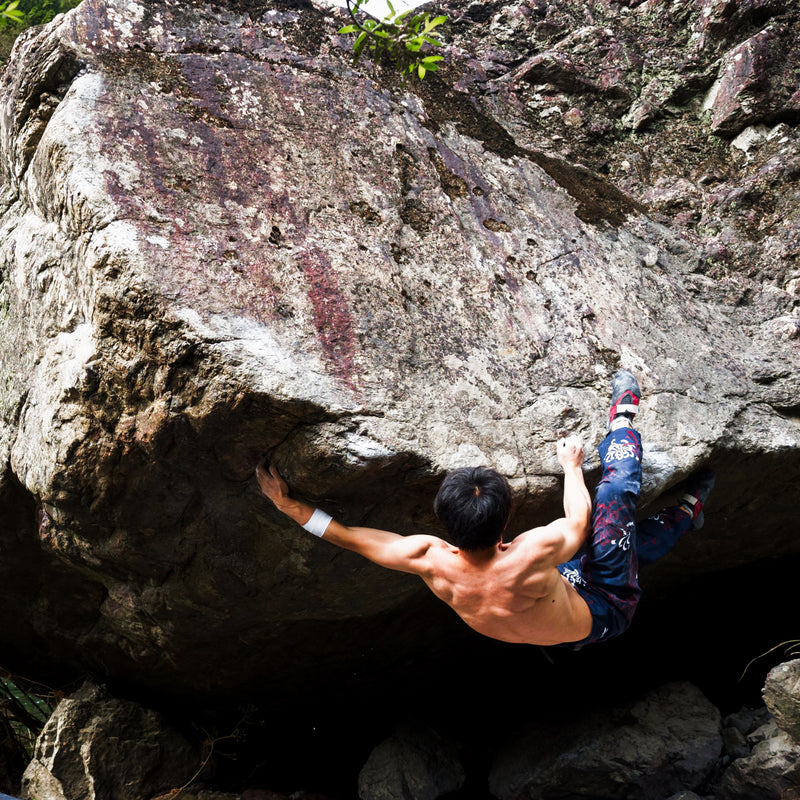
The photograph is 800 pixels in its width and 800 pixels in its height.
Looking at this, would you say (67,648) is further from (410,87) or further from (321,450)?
(410,87)

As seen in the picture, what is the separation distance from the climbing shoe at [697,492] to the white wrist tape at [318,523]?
1.62 meters

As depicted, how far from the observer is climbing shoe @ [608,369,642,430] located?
3246mm

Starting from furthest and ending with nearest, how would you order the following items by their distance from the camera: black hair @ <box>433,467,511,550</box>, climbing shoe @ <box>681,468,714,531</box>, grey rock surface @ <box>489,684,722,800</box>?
grey rock surface @ <box>489,684,722,800</box> → climbing shoe @ <box>681,468,714,531</box> → black hair @ <box>433,467,511,550</box>

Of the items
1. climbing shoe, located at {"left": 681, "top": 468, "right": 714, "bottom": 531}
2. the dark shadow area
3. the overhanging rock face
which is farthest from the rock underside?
the dark shadow area

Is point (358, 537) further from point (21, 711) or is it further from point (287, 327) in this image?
point (21, 711)

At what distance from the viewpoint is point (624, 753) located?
14.4 ft

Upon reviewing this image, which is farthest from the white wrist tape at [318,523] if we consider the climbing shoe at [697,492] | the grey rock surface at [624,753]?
the grey rock surface at [624,753]

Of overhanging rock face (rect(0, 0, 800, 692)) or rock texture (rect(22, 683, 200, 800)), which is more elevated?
overhanging rock face (rect(0, 0, 800, 692))

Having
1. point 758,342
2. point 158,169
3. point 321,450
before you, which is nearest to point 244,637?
point 321,450

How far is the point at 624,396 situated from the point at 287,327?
4.76 feet

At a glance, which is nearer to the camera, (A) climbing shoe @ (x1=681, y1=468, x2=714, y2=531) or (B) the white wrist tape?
(B) the white wrist tape

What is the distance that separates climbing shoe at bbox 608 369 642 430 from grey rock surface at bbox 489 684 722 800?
222 cm

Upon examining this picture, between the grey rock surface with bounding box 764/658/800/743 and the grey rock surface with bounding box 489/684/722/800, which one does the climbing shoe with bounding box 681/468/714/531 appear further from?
the grey rock surface with bounding box 489/684/722/800

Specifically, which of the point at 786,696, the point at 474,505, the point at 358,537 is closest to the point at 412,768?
the point at 786,696
